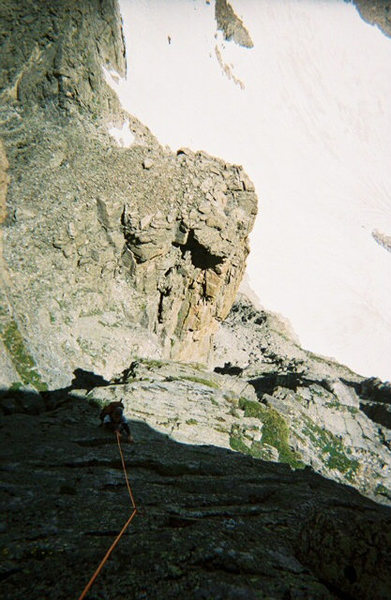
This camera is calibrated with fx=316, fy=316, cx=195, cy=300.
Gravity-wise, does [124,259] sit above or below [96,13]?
below

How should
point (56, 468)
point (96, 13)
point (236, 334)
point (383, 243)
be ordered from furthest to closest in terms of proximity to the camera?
1. point (383, 243)
2. point (236, 334)
3. point (96, 13)
4. point (56, 468)

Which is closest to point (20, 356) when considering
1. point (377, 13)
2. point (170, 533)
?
point (170, 533)

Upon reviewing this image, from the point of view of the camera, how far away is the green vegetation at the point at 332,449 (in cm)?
1653

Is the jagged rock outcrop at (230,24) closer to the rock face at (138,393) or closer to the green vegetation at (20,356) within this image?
the rock face at (138,393)

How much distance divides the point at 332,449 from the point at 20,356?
54.3ft

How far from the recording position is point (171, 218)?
1912cm

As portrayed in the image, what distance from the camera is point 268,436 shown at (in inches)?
561

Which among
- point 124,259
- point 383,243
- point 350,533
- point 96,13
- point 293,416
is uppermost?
point 383,243

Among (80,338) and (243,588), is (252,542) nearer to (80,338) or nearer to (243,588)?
(243,588)

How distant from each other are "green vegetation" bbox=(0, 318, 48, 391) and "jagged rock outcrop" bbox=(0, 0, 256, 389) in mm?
44

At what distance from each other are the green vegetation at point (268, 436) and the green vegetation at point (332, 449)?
8.67 ft

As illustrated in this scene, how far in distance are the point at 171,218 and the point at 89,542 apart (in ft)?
55.8

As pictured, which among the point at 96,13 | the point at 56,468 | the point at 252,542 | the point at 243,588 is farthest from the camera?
the point at 96,13

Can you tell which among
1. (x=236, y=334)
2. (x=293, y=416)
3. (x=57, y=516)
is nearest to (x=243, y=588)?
(x=57, y=516)
